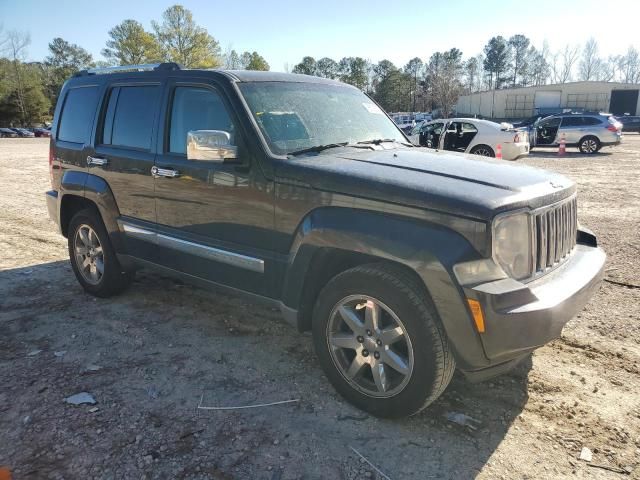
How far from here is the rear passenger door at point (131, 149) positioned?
13.8 ft

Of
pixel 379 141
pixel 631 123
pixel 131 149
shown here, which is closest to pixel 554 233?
pixel 379 141

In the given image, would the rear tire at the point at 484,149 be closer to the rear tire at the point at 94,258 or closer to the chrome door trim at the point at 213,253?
the rear tire at the point at 94,258

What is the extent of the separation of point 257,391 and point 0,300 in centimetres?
324

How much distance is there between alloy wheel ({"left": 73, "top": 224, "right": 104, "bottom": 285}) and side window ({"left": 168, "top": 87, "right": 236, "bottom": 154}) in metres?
1.55

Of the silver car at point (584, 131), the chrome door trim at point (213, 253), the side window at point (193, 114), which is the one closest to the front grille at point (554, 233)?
the chrome door trim at point (213, 253)

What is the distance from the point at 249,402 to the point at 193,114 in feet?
7.19

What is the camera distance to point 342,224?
2.94m

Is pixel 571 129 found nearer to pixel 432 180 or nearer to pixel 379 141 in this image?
pixel 379 141

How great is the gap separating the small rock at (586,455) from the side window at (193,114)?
116 inches

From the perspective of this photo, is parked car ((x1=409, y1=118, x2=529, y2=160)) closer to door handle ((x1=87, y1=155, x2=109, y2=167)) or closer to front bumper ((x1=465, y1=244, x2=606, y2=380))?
door handle ((x1=87, y1=155, x2=109, y2=167))

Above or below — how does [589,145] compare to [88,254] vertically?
below

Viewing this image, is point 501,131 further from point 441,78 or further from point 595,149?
point 441,78

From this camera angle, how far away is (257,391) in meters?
3.35

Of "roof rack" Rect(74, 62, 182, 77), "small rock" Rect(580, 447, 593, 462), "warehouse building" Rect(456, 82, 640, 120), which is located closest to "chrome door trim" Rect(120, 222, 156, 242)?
"roof rack" Rect(74, 62, 182, 77)
